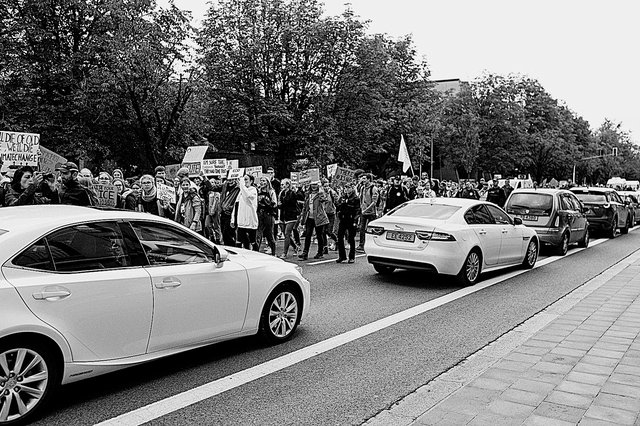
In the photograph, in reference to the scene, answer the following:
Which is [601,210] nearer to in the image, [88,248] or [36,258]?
[88,248]

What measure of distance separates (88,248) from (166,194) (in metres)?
7.51

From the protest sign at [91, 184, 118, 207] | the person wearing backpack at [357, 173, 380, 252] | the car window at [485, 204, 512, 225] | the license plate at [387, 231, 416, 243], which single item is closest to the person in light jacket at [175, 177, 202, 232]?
the protest sign at [91, 184, 118, 207]

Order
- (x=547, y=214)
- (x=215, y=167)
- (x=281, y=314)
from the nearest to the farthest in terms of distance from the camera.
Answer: (x=281, y=314), (x=547, y=214), (x=215, y=167)

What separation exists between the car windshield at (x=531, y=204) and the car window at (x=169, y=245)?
11.7m

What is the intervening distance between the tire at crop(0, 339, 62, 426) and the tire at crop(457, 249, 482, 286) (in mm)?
7410

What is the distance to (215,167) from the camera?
63.7ft

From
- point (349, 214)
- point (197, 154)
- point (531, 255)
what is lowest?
point (531, 255)

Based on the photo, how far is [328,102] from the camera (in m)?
35.2

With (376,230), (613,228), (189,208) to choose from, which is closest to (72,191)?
(189,208)

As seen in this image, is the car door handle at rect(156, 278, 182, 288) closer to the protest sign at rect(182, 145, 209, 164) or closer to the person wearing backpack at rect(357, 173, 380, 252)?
the person wearing backpack at rect(357, 173, 380, 252)

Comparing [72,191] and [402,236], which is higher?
[72,191]

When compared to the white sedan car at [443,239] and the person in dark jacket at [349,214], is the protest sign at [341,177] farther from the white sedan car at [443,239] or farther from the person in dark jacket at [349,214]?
the white sedan car at [443,239]

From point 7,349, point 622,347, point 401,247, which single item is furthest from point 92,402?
point 401,247

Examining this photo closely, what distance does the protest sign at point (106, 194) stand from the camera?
38.6 feet
